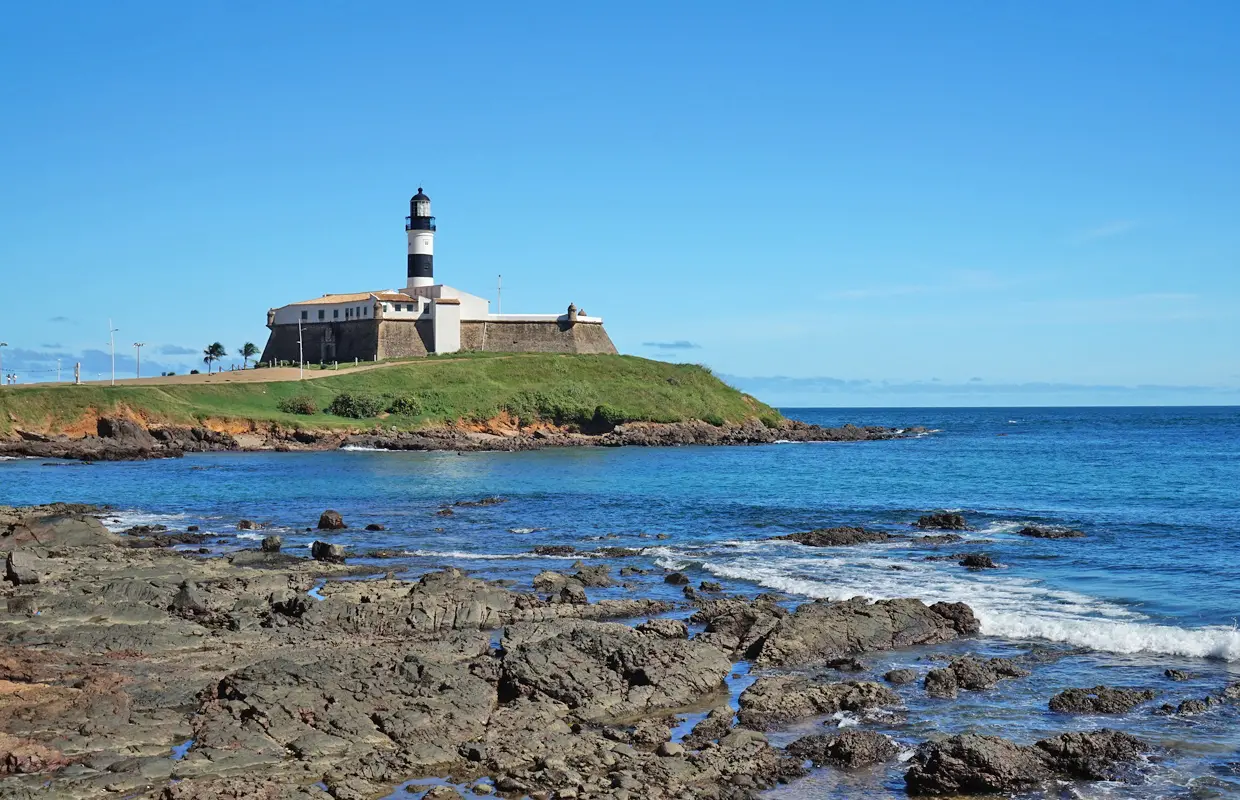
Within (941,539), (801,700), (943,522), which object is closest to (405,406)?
(943,522)

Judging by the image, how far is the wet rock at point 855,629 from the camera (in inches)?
708

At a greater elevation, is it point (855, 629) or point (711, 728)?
point (855, 629)

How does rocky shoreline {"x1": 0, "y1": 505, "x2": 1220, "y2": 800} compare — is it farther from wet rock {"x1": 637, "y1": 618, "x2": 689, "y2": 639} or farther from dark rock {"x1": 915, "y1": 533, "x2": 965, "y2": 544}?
dark rock {"x1": 915, "y1": 533, "x2": 965, "y2": 544}

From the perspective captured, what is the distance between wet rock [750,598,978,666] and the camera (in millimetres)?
17984

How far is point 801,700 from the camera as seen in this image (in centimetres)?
1527

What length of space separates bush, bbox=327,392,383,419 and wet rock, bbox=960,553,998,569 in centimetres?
6125

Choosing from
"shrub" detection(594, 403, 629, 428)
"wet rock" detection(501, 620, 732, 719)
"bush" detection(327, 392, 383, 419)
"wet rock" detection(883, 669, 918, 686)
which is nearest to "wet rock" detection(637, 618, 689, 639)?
"wet rock" detection(501, 620, 732, 719)

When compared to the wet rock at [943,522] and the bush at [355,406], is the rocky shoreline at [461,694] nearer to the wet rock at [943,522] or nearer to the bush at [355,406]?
the wet rock at [943,522]

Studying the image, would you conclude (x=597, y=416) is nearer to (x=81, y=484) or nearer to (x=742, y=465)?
(x=742, y=465)

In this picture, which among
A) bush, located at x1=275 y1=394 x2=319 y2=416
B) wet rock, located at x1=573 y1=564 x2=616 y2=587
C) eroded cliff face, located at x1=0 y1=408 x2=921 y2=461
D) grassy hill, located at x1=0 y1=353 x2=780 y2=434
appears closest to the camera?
wet rock, located at x1=573 y1=564 x2=616 y2=587

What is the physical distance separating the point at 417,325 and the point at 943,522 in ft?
248

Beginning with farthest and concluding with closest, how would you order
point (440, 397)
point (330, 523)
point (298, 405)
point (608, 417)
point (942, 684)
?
point (608, 417), point (440, 397), point (298, 405), point (330, 523), point (942, 684)

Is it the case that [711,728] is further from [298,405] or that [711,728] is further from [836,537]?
[298,405]

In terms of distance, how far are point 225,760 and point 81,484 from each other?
139ft
